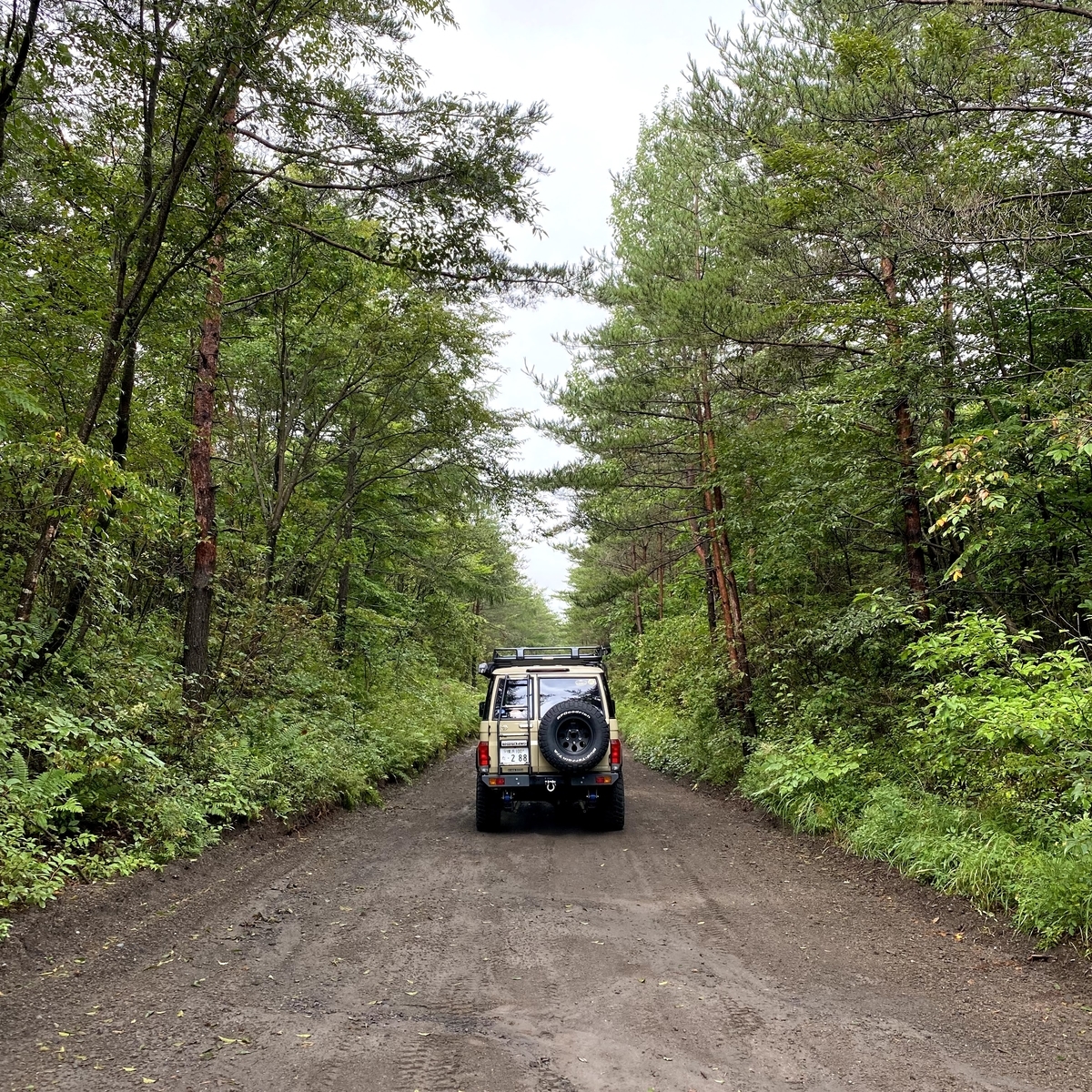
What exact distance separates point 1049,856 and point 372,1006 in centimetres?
487

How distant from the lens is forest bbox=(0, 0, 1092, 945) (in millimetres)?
6270

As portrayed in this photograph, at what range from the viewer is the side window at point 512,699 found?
934cm

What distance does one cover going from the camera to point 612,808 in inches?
355

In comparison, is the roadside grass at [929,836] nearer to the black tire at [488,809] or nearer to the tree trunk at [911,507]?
the tree trunk at [911,507]

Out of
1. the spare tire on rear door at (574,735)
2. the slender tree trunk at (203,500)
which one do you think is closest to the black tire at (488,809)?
the spare tire on rear door at (574,735)

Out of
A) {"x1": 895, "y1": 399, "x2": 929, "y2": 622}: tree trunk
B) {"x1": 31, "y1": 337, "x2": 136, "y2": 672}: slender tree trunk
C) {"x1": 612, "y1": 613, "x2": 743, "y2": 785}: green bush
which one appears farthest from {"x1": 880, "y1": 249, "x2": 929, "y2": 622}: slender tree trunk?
{"x1": 31, "y1": 337, "x2": 136, "y2": 672}: slender tree trunk

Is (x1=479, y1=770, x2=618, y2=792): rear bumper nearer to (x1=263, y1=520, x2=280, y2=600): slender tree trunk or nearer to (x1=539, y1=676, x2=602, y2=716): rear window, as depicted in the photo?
(x1=539, y1=676, x2=602, y2=716): rear window

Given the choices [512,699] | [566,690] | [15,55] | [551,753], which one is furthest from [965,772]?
[15,55]

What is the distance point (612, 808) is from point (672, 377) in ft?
26.0

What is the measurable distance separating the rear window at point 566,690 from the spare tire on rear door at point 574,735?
1.67 ft

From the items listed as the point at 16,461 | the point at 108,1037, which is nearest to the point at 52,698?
the point at 16,461

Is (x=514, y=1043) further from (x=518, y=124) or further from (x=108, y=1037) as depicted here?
(x=518, y=124)

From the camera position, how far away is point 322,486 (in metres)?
17.2

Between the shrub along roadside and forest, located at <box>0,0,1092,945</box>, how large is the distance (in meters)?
0.04
